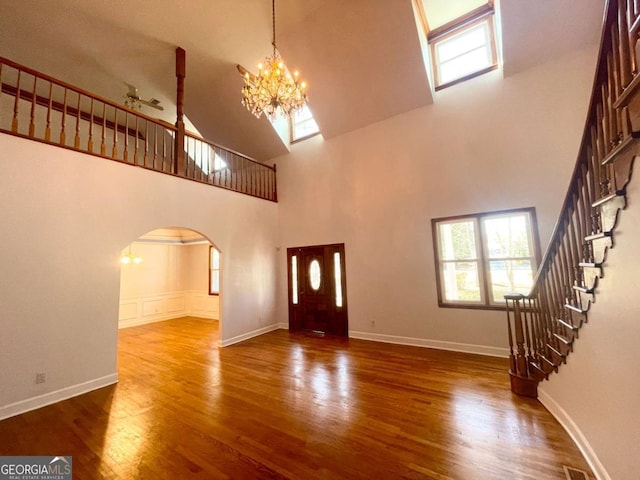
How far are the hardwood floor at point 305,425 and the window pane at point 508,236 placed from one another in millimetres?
1710

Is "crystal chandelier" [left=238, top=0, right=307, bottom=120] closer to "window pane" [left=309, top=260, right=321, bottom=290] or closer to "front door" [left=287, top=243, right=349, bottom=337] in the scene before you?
"front door" [left=287, top=243, right=349, bottom=337]

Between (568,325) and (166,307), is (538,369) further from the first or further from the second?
(166,307)

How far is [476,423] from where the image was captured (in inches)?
98.2

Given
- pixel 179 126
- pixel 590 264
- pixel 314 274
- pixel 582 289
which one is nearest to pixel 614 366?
pixel 582 289

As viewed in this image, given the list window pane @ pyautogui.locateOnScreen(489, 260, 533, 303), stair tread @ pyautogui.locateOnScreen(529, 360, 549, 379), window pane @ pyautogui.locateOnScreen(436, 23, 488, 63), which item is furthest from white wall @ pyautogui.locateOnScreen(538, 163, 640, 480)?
window pane @ pyautogui.locateOnScreen(436, 23, 488, 63)

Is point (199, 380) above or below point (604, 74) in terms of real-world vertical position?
below

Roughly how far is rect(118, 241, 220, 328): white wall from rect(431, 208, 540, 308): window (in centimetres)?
649

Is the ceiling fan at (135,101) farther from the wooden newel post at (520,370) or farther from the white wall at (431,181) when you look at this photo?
the wooden newel post at (520,370)

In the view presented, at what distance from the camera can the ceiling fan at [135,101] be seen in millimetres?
6035

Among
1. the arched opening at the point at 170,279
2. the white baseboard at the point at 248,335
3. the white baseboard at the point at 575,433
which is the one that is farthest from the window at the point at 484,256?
the arched opening at the point at 170,279

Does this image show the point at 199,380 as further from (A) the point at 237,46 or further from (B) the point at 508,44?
(B) the point at 508,44

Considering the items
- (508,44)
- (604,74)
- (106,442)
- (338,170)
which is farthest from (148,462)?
(508,44)

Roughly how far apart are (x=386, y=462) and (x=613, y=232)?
2.17m

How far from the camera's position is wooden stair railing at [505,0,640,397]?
47.6 inches
